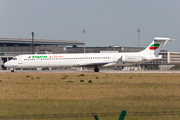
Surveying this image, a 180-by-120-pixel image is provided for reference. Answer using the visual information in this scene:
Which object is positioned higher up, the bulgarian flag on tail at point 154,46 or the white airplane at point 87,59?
the bulgarian flag on tail at point 154,46

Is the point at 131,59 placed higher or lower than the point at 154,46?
lower

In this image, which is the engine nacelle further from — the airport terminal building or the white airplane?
the airport terminal building

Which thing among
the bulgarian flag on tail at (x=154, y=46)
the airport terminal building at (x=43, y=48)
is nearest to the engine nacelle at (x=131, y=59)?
the bulgarian flag on tail at (x=154, y=46)

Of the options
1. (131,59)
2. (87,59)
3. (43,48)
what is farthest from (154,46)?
(43,48)

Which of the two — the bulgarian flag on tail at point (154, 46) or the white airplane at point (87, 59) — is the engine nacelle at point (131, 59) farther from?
the bulgarian flag on tail at point (154, 46)

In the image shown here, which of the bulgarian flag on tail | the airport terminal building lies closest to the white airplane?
the bulgarian flag on tail

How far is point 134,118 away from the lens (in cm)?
1020

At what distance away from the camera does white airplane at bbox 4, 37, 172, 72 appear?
50.4 metres

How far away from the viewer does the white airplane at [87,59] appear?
165ft

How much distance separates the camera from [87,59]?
50.8 metres

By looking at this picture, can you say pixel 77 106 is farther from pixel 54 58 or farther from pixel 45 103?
pixel 54 58

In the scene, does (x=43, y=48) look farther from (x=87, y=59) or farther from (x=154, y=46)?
(x=154, y=46)

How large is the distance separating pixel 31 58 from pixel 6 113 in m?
40.3

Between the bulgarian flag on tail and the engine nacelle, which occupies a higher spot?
the bulgarian flag on tail
